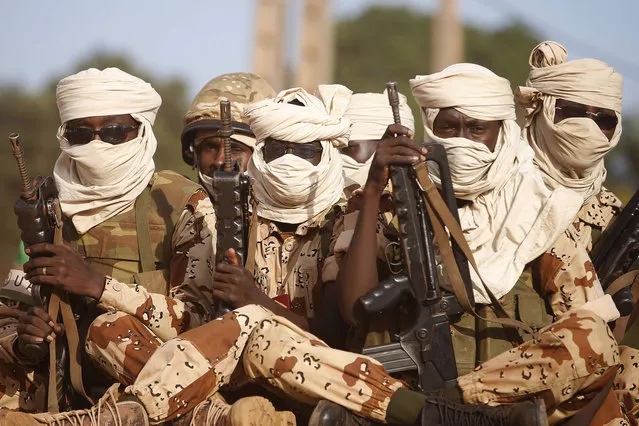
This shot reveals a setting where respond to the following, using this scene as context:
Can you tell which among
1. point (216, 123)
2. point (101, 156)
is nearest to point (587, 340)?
point (101, 156)

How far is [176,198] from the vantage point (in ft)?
22.6

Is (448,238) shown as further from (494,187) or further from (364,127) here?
(364,127)

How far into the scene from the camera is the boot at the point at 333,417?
524 centimetres

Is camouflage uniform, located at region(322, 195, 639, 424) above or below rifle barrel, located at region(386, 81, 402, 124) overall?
below

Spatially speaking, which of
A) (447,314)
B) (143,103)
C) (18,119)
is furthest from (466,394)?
(18,119)

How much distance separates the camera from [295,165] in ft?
21.1

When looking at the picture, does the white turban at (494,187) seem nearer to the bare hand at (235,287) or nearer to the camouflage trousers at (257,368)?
the camouflage trousers at (257,368)

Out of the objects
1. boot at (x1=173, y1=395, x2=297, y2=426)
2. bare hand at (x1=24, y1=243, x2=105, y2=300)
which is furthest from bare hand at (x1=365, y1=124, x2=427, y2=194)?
bare hand at (x1=24, y1=243, x2=105, y2=300)

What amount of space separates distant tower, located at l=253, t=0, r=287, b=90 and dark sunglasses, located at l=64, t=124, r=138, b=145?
1296 centimetres

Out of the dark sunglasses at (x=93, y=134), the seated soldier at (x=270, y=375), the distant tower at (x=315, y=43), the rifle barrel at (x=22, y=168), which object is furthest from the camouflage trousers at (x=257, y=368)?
the distant tower at (x=315, y=43)

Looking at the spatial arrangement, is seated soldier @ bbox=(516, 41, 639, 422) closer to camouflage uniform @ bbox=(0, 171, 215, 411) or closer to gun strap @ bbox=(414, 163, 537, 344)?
gun strap @ bbox=(414, 163, 537, 344)

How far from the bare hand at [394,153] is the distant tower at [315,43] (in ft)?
50.0

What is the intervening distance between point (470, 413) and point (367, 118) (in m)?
3.13

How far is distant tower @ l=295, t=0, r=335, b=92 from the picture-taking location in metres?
21.0
